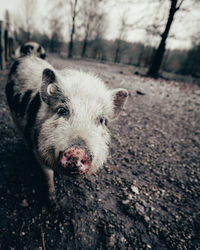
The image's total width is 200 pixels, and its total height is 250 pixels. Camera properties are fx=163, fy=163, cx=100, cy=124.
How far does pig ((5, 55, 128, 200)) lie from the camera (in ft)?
4.62

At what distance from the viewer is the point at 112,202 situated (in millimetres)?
2355

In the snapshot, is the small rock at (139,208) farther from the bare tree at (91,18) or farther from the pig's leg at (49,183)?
the bare tree at (91,18)

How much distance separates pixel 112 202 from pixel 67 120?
143cm

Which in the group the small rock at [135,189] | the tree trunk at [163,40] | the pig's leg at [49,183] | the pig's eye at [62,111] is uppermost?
the tree trunk at [163,40]

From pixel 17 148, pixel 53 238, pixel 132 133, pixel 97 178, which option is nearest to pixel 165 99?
pixel 132 133

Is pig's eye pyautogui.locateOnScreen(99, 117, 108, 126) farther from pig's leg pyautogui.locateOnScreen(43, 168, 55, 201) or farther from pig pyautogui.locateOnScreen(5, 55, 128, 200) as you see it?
pig's leg pyautogui.locateOnScreen(43, 168, 55, 201)

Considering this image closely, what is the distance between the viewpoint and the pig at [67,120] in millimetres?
1409

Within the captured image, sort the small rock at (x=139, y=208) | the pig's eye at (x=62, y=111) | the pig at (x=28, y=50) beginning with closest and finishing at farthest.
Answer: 1. the pig's eye at (x=62, y=111)
2. the small rock at (x=139, y=208)
3. the pig at (x=28, y=50)

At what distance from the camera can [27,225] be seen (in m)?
1.88

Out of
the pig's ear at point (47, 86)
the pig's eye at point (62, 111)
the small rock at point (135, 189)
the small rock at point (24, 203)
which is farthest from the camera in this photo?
the small rock at point (135, 189)

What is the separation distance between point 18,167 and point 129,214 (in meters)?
1.82

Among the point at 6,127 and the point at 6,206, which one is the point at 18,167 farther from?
the point at 6,127

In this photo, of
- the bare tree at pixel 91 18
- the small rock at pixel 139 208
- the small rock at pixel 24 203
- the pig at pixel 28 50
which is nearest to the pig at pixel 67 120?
the small rock at pixel 24 203

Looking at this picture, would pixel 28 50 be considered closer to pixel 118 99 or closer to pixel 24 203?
pixel 118 99
